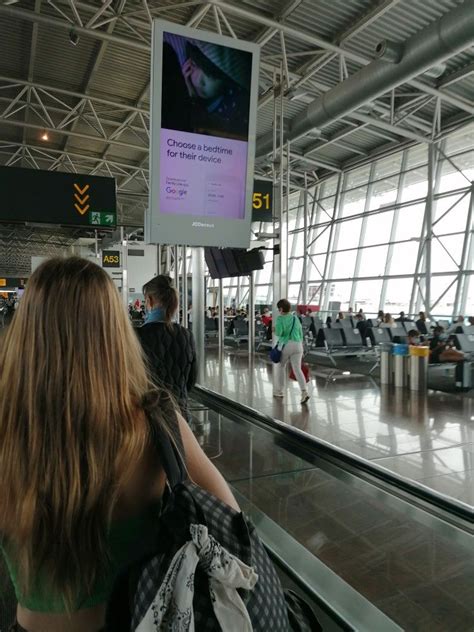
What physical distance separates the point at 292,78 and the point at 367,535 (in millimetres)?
14671

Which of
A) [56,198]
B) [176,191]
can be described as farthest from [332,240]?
[176,191]

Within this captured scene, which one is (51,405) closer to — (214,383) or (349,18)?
(214,383)

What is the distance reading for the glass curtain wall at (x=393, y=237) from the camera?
60.7 feet

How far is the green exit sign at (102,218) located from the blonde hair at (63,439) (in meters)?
10.5

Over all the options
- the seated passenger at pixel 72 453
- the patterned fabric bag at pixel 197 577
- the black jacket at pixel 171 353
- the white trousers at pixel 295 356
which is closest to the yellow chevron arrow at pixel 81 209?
the white trousers at pixel 295 356

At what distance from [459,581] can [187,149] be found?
145 inches

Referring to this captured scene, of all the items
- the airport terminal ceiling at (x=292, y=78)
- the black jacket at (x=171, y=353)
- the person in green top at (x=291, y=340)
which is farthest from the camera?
the airport terminal ceiling at (x=292, y=78)

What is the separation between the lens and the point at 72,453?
41.8 inches

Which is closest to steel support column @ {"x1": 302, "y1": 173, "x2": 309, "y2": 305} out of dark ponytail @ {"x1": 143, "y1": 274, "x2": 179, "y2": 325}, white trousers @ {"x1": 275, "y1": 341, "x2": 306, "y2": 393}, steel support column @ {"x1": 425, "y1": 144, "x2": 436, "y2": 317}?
steel support column @ {"x1": 425, "y1": 144, "x2": 436, "y2": 317}

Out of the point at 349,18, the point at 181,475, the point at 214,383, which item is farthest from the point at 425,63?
the point at 181,475

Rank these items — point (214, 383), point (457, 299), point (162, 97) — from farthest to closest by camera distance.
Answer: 1. point (457, 299)
2. point (214, 383)
3. point (162, 97)

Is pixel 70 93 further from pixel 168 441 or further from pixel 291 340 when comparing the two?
pixel 168 441

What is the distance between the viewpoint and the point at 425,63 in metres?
11.2

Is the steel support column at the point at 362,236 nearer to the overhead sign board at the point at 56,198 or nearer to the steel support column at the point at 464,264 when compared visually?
the steel support column at the point at 464,264
